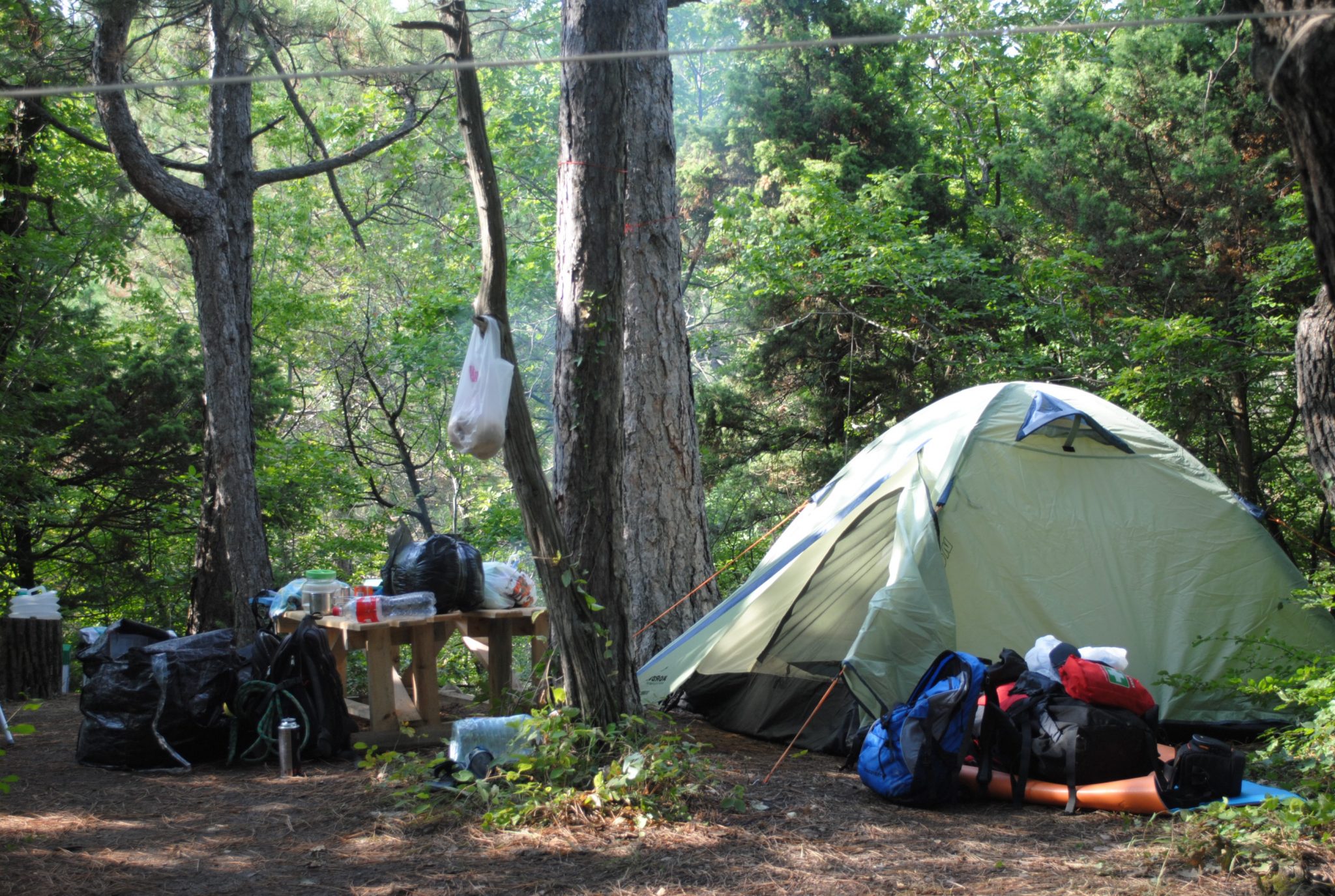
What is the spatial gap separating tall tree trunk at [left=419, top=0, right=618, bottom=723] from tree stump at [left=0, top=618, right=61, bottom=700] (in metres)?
5.50

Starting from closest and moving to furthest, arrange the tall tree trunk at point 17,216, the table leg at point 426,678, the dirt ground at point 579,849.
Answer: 1. the dirt ground at point 579,849
2. the table leg at point 426,678
3. the tall tree trunk at point 17,216

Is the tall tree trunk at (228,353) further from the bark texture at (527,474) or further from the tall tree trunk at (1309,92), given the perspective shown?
the tall tree trunk at (1309,92)

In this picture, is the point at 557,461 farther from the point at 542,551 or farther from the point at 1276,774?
the point at 1276,774

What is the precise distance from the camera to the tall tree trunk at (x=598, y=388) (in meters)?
3.90

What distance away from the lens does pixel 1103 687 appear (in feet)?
12.0

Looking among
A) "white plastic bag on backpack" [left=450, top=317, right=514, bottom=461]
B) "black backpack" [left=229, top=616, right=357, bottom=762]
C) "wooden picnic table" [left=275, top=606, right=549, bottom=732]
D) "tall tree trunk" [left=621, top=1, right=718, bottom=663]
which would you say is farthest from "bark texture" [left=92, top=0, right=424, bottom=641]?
"white plastic bag on backpack" [left=450, top=317, right=514, bottom=461]

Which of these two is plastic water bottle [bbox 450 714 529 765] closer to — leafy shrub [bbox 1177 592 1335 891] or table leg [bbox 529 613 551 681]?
table leg [bbox 529 613 551 681]

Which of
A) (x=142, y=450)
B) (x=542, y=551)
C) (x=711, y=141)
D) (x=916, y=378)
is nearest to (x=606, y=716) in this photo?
(x=542, y=551)

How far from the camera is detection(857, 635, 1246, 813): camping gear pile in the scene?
11.8ft

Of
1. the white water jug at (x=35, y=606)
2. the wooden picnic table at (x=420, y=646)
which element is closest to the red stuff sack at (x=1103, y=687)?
the wooden picnic table at (x=420, y=646)

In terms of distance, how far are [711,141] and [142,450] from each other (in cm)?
853

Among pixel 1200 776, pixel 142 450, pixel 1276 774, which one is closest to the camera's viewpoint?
pixel 1200 776

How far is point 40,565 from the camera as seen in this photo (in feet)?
31.4

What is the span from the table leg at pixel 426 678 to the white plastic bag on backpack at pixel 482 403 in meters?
1.42
